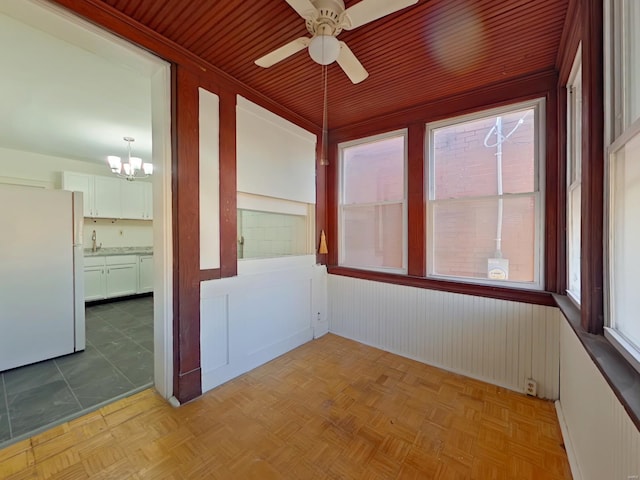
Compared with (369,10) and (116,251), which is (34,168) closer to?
(116,251)

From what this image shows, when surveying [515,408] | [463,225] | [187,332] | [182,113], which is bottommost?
A: [515,408]

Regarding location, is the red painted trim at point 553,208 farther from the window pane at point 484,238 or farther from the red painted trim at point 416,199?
the red painted trim at point 416,199

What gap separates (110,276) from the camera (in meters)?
4.84

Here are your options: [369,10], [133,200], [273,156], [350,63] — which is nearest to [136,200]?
[133,200]

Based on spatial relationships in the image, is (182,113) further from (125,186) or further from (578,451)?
(125,186)

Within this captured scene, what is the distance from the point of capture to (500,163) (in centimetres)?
240

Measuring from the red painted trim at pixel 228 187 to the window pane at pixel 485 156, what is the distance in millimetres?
2051

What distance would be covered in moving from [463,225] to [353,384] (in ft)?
6.10

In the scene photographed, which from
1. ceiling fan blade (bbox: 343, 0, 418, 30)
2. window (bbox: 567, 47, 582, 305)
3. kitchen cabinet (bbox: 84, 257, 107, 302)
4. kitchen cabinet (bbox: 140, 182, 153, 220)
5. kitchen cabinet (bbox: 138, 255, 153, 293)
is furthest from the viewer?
kitchen cabinet (bbox: 140, 182, 153, 220)

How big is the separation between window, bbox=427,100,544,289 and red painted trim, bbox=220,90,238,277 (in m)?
2.00

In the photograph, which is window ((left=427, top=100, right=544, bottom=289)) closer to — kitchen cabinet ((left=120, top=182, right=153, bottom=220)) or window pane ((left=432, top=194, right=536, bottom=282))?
window pane ((left=432, top=194, right=536, bottom=282))

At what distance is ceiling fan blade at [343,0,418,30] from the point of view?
1.22 m

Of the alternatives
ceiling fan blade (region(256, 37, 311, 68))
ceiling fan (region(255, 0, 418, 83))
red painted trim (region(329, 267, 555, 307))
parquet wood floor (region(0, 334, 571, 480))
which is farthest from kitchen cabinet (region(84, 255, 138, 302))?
ceiling fan (region(255, 0, 418, 83))

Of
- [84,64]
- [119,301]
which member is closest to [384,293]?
[84,64]
